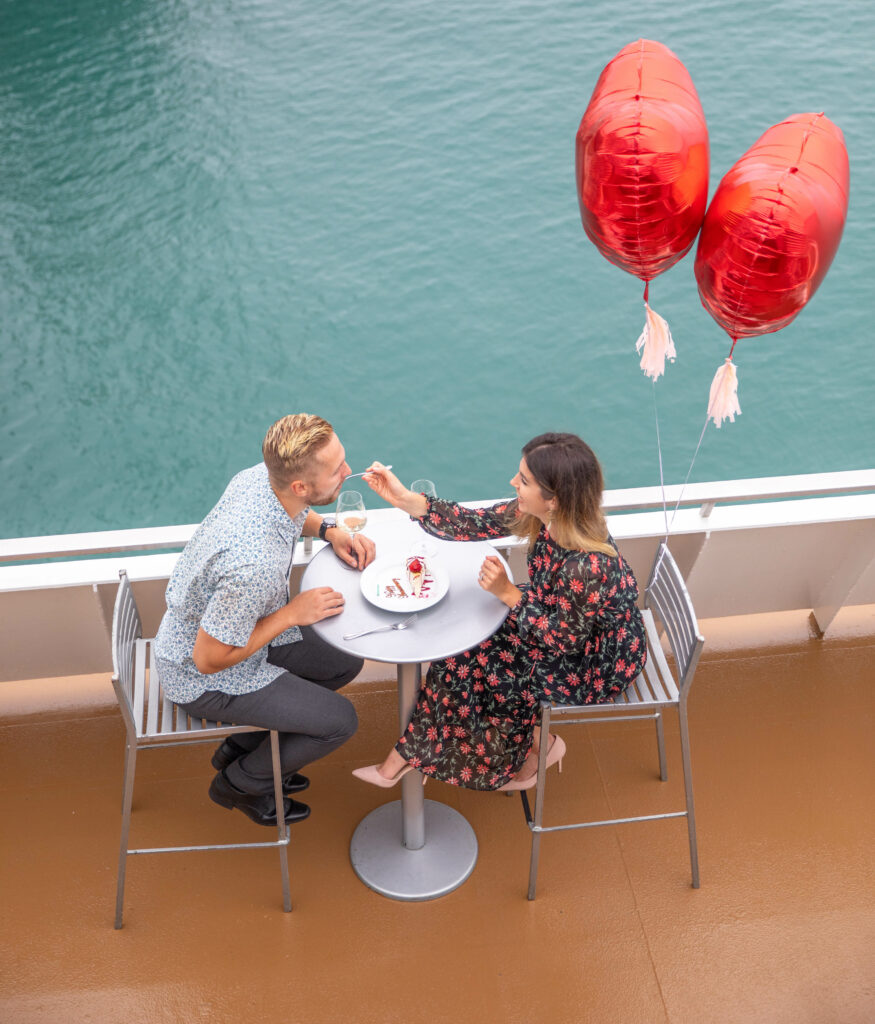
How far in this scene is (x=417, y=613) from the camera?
7.89 feet

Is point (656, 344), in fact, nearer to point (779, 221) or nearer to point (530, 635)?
point (779, 221)

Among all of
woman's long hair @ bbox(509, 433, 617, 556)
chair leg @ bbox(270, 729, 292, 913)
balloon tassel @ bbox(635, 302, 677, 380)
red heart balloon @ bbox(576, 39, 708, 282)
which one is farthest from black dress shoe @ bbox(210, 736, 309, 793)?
red heart balloon @ bbox(576, 39, 708, 282)

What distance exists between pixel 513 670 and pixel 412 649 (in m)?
0.40

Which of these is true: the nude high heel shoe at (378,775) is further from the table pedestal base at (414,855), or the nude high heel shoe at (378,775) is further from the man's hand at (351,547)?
the man's hand at (351,547)

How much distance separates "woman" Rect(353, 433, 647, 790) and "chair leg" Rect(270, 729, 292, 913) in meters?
0.26

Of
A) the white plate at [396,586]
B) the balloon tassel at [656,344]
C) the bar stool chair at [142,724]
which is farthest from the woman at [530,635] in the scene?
the balloon tassel at [656,344]

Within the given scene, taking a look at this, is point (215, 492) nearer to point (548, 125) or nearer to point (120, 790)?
point (120, 790)

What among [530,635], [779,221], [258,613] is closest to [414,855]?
[530,635]

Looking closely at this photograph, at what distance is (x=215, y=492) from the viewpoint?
24.8ft

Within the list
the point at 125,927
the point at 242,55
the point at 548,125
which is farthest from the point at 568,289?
the point at 125,927

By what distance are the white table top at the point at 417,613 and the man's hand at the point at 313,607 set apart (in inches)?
1.2

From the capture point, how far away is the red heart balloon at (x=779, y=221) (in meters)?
2.16

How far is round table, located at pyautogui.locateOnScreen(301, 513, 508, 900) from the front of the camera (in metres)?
2.32

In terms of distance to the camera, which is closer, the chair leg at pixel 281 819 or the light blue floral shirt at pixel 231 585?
the light blue floral shirt at pixel 231 585
